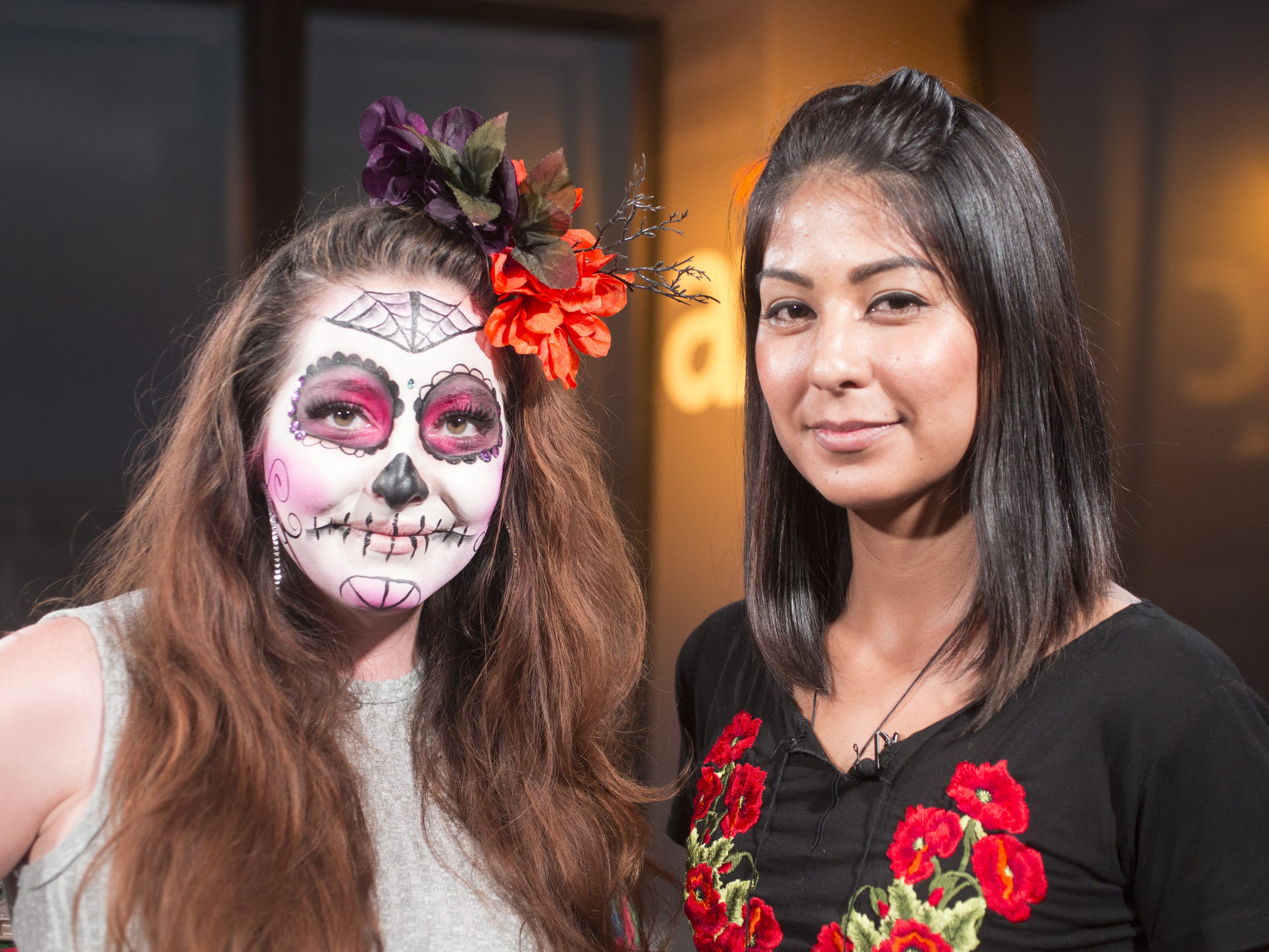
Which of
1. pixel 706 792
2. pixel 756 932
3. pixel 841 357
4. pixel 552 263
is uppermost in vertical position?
pixel 552 263

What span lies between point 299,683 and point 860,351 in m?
0.69

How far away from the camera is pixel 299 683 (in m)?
A: 1.26

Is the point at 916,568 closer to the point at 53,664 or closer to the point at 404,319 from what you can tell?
the point at 404,319

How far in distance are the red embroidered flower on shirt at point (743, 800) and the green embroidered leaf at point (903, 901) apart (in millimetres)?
193

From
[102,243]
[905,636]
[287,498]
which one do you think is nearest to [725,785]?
[905,636]

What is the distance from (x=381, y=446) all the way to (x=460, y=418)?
0.33 feet

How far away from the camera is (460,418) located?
1.32m

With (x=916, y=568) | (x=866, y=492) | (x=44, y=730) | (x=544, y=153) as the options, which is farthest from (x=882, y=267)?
(x=544, y=153)

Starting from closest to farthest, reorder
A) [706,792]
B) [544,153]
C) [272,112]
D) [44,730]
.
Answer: [44,730]
[706,792]
[272,112]
[544,153]

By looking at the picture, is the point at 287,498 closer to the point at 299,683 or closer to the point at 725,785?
the point at 299,683

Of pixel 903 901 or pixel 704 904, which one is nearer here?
pixel 903 901

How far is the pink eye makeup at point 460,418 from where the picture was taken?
1295 mm

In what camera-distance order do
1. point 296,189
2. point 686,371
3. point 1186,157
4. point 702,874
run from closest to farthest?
point 702,874, point 1186,157, point 296,189, point 686,371

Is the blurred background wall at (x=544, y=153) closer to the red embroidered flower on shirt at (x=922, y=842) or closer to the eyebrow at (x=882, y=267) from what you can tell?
the eyebrow at (x=882, y=267)
